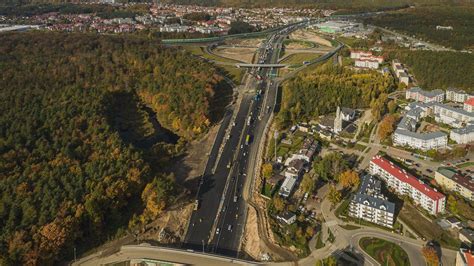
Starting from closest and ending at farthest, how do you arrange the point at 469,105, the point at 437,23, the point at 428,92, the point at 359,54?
the point at 469,105
the point at 428,92
the point at 359,54
the point at 437,23

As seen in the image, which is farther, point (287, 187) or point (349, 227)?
point (287, 187)

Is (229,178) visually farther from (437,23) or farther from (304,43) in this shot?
(437,23)

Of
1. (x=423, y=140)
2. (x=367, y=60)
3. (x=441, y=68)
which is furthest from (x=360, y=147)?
(x=367, y=60)

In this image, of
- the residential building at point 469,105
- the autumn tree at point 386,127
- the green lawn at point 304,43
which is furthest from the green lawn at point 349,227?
the green lawn at point 304,43

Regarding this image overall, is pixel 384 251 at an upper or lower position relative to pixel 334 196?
lower

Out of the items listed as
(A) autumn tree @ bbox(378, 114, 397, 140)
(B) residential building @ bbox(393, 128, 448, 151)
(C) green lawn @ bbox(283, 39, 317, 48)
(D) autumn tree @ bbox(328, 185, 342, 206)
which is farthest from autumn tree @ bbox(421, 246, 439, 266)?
(C) green lawn @ bbox(283, 39, 317, 48)

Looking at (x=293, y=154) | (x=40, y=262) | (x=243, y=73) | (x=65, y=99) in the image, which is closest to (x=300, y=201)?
(x=293, y=154)

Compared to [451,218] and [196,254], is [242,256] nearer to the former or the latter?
[196,254]
